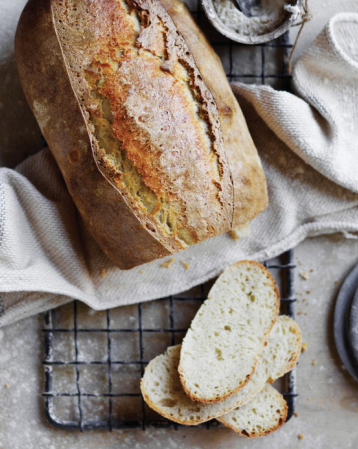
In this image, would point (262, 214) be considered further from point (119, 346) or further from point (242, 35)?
point (119, 346)

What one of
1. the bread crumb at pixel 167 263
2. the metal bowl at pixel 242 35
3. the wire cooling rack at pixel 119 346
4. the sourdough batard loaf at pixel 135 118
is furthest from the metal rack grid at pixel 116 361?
the metal bowl at pixel 242 35

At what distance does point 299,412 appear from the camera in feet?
5.86

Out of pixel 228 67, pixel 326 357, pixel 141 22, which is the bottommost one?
pixel 326 357

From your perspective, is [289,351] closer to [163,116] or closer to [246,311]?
[246,311]

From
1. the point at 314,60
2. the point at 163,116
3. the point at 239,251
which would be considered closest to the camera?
the point at 163,116

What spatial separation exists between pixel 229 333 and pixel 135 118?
0.76m

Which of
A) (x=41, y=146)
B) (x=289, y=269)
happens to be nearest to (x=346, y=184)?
(x=289, y=269)

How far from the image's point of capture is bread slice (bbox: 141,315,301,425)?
5.32 ft

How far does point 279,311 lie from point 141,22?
104 cm

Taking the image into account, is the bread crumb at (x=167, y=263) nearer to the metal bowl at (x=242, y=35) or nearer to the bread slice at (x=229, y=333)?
the bread slice at (x=229, y=333)

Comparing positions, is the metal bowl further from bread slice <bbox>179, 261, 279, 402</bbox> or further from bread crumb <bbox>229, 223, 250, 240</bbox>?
bread slice <bbox>179, 261, 279, 402</bbox>

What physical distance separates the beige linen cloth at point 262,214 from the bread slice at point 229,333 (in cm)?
8

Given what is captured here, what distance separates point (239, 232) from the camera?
1.70 m

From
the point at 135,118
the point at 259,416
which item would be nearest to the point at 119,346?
the point at 259,416
